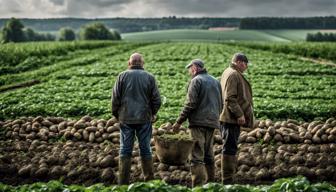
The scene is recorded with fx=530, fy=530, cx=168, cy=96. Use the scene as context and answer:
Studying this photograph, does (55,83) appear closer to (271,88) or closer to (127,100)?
(271,88)

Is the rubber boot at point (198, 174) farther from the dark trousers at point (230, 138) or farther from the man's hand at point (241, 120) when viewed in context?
the man's hand at point (241, 120)

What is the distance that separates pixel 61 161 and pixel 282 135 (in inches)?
202

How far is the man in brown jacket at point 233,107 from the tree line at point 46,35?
8561 centimetres

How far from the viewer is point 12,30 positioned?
103 m

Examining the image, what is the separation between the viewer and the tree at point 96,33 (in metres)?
118

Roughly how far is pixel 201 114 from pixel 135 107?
3.70ft

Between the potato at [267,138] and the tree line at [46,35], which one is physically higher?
the tree line at [46,35]

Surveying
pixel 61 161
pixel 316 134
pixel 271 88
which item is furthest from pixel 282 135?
pixel 271 88

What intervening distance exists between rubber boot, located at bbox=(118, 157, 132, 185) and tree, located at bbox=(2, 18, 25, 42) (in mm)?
96968

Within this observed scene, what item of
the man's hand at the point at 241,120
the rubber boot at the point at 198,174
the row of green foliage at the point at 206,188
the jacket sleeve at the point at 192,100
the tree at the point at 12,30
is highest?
the tree at the point at 12,30

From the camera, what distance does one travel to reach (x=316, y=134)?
12398mm

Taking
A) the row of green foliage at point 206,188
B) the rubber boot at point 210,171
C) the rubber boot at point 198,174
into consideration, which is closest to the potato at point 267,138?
the rubber boot at point 210,171

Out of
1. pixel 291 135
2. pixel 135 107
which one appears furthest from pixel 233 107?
pixel 291 135

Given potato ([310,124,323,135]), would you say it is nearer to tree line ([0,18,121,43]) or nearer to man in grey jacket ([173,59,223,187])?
man in grey jacket ([173,59,223,187])
